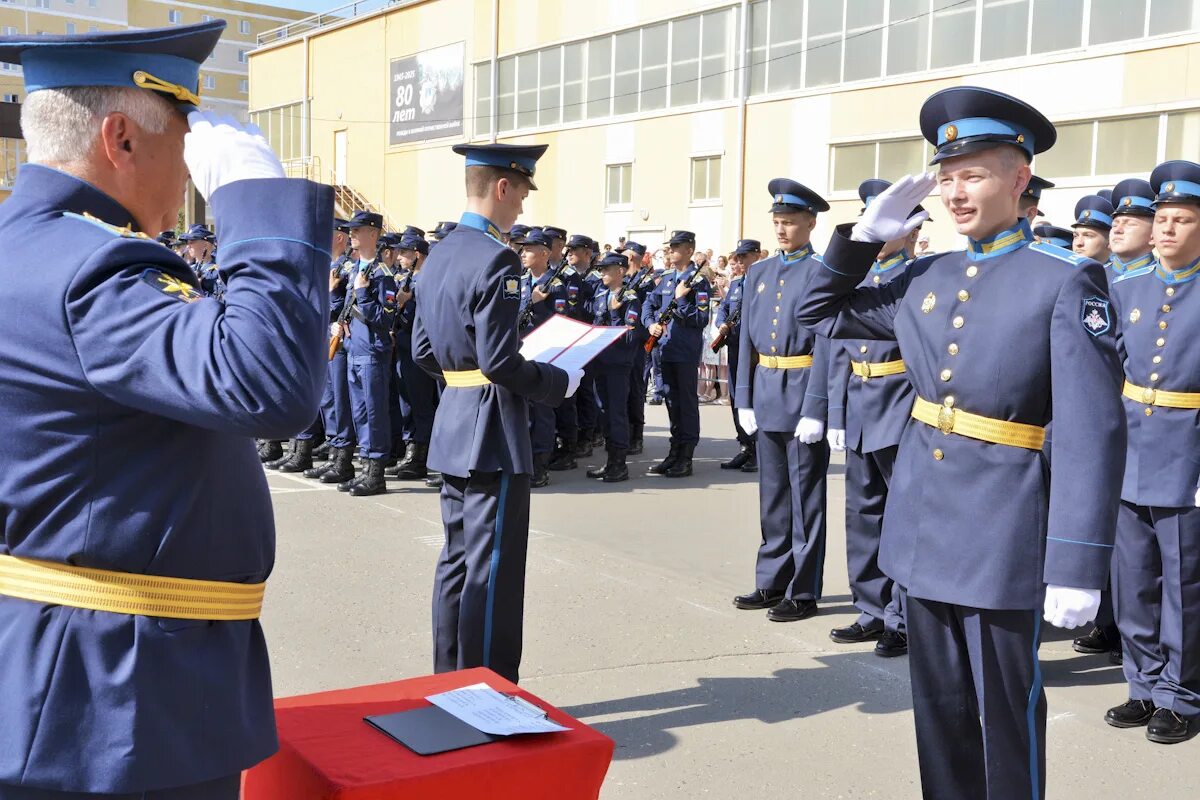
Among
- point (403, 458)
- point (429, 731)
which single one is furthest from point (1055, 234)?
point (403, 458)

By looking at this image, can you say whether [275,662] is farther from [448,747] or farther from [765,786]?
[448,747]

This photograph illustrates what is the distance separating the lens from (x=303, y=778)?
6.82 ft

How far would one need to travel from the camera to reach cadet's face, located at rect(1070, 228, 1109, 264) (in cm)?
620

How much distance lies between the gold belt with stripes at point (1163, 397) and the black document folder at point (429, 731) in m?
3.32

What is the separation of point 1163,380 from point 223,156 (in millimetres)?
4156

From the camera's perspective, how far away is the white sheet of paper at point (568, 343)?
4.45m

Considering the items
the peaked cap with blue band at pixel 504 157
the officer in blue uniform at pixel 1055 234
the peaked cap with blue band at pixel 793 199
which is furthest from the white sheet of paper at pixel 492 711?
the officer in blue uniform at pixel 1055 234

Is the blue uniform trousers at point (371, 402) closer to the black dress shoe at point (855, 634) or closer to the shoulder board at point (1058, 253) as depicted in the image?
the black dress shoe at point (855, 634)

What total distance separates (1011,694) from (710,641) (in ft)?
8.31

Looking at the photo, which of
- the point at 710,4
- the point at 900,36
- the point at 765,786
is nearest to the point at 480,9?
the point at 710,4

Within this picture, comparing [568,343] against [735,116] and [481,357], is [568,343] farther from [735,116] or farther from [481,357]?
[735,116]

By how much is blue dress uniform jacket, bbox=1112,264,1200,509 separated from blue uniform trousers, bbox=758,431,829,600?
1664mm

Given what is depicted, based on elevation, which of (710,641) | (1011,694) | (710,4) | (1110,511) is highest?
(710,4)

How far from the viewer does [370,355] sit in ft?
30.4
